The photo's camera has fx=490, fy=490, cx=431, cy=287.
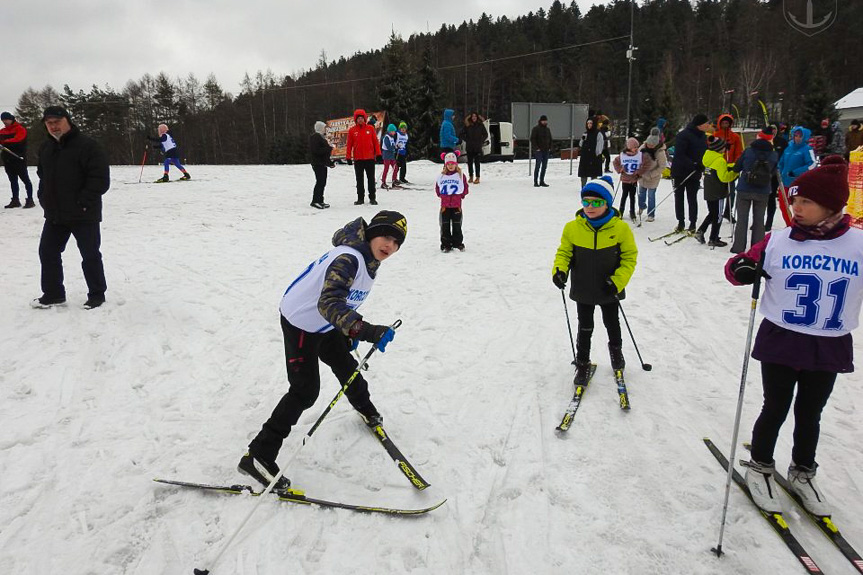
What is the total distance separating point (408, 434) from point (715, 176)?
739 cm

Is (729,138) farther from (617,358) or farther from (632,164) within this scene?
(617,358)

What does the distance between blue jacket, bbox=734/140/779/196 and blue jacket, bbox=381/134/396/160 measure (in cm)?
1003

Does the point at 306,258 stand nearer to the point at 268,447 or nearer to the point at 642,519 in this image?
the point at 268,447

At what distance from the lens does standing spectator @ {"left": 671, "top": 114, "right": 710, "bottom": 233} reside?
8906mm

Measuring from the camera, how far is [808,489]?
2824mm

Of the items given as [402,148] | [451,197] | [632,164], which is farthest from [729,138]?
[402,148]

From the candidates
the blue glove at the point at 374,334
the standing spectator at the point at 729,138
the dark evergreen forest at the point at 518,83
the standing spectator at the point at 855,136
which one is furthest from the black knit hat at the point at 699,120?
the dark evergreen forest at the point at 518,83

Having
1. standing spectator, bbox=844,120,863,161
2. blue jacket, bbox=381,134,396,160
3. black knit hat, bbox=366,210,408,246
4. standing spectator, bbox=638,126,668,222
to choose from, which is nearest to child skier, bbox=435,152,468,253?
standing spectator, bbox=638,126,668,222

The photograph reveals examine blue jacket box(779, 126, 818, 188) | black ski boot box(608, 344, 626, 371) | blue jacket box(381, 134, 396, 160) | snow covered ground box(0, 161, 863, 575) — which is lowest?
snow covered ground box(0, 161, 863, 575)

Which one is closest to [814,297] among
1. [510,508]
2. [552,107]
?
[510,508]

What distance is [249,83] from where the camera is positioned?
6888 cm

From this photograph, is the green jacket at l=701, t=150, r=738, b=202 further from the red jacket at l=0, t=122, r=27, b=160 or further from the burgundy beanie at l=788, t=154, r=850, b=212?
the red jacket at l=0, t=122, r=27, b=160

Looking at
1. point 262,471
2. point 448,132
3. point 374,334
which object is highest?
point 448,132

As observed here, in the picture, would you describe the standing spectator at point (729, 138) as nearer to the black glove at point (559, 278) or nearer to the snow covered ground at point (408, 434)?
the snow covered ground at point (408, 434)
